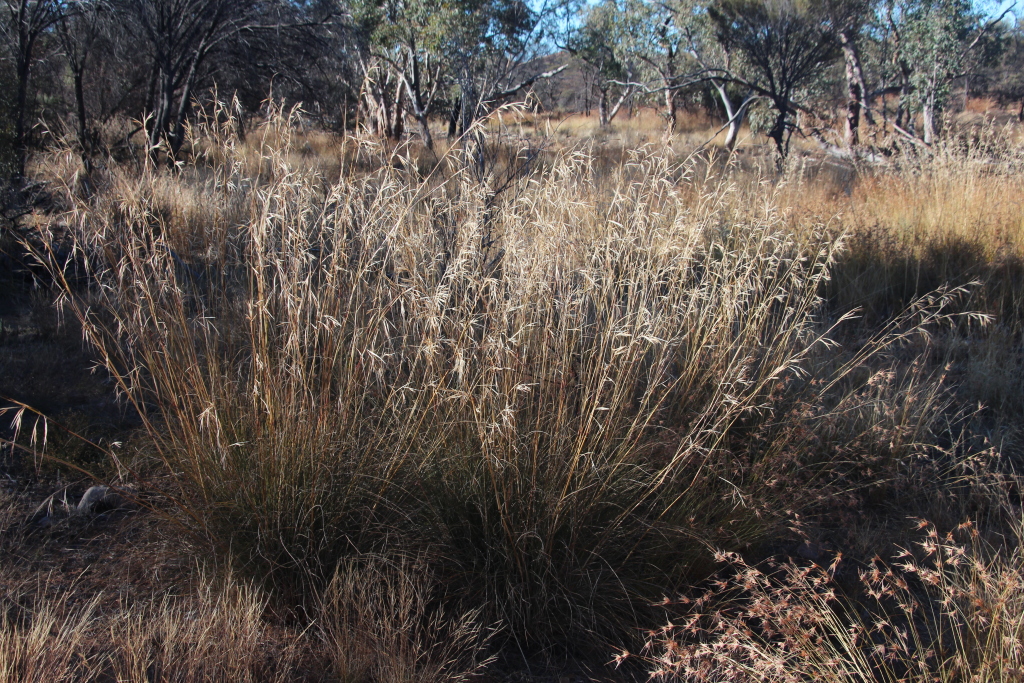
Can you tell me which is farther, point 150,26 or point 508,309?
point 150,26

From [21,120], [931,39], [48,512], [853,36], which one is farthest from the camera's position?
[931,39]

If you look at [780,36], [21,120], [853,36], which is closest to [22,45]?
[21,120]

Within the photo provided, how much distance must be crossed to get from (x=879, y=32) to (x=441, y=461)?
61.1 ft

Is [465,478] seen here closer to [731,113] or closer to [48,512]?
[48,512]

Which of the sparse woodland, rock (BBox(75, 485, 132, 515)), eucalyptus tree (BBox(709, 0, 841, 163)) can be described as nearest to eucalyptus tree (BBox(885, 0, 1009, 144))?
eucalyptus tree (BBox(709, 0, 841, 163))

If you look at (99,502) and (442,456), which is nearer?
(442,456)

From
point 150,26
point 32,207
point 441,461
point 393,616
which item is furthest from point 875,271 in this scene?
point 150,26

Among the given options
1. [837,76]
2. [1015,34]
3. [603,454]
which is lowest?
[603,454]

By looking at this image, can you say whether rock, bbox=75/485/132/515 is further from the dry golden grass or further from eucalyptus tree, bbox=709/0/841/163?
eucalyptus tree, bbox=709/0/841/163

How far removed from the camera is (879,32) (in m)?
16.5

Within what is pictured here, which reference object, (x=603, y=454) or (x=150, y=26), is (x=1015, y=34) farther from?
(x=603, y=454)

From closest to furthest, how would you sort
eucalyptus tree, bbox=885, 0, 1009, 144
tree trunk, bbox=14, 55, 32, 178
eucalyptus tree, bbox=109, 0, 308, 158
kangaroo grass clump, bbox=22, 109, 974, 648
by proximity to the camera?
kangaroo grass clump, bbox=22, 109, 974, 648, tree trunk, bbox=14, 55, 32, 178, eucalyptus tree, bbox=109, 0, 308, 158, eucalyptus tree, bbox=885, 0, 1009, 144

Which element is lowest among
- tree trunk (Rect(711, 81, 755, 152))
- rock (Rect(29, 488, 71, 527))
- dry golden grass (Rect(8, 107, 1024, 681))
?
rock (Rect(29, 488, 71, 527))

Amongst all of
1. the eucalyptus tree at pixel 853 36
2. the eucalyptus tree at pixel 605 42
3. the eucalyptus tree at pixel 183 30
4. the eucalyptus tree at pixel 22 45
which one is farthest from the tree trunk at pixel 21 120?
the eucalyptus tree at pixel 605 42
